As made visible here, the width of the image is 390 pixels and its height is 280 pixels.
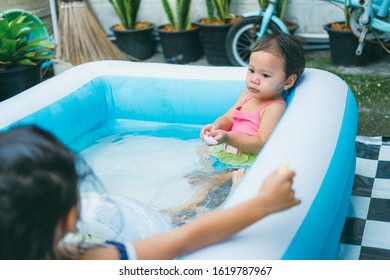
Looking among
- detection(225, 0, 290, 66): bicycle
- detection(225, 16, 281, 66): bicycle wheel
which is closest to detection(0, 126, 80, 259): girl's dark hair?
detection(225, 0, 290, 66): bicycle

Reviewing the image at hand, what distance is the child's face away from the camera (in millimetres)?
2215

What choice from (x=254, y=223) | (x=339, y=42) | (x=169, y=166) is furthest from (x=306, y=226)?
(x=339, y=42)

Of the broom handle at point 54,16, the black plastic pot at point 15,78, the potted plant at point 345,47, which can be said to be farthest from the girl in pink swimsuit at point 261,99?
the broom handle at point 54,16

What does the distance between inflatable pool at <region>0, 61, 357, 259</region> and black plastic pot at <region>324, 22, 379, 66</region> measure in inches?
69.2

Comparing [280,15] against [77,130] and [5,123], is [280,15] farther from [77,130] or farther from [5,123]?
[5,123]

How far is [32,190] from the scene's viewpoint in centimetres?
98

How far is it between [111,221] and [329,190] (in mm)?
754

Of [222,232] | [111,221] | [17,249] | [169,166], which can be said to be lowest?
[169,166]

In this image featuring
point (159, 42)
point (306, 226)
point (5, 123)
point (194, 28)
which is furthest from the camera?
point (159, 42)

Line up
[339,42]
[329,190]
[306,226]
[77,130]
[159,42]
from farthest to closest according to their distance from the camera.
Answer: [159,42] < [339,42] < [77,130] < [329,190] < [306,226]

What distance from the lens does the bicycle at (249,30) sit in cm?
422

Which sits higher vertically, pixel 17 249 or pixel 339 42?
pixel 17 249

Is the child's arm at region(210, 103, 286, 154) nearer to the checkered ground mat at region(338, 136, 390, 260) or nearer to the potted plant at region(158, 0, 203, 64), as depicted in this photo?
the checkered ground mat at region(338, 136, 390, 260)

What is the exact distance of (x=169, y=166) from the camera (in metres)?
2.56
